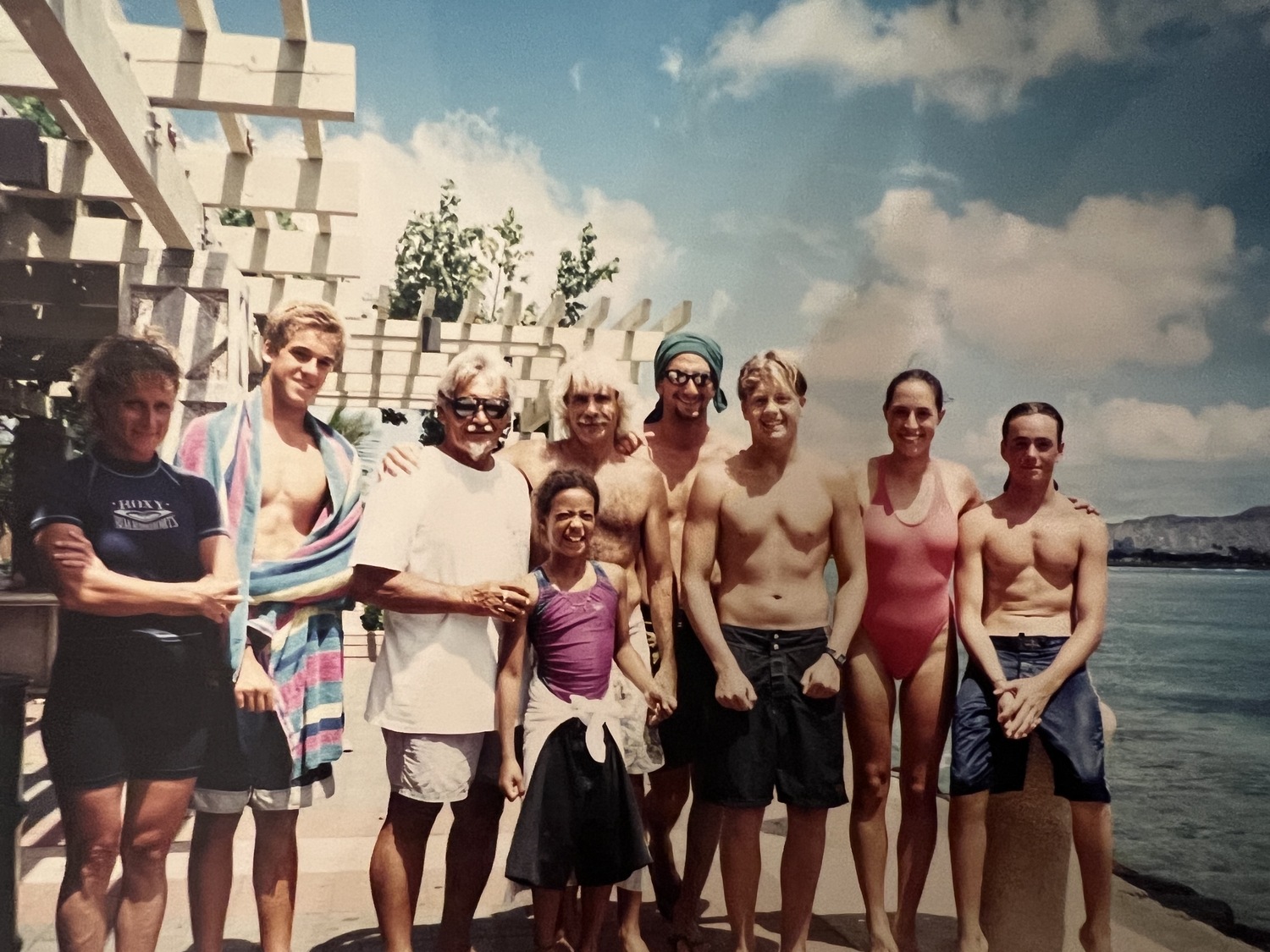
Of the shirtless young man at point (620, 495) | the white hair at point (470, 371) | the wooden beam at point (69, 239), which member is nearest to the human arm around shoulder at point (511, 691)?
the shirtless young man at point (620, 495)

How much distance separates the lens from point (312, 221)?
180 inches

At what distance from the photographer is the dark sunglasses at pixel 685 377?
12.1ft

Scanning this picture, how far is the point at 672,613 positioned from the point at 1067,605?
4.88 feet

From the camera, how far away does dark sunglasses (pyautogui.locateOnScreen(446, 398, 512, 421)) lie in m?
3.34

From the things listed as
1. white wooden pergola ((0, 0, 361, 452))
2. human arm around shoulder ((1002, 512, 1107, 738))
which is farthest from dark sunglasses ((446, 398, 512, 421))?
human arm around shoulder ((1002, 512, 1107, 738))

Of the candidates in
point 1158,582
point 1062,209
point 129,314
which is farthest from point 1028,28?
point 129,314

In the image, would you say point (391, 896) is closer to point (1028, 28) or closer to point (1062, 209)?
point (1062, 209)

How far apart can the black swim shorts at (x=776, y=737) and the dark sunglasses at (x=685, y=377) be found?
912 mm

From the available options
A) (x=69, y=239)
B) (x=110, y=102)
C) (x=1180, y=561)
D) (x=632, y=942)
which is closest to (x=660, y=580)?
(x=632, y=942)

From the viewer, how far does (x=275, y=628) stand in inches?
130

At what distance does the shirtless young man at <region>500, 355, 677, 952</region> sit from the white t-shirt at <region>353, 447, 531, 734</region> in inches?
8.5

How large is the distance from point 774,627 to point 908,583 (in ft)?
1.92

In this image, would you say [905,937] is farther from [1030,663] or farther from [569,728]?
[569,728]

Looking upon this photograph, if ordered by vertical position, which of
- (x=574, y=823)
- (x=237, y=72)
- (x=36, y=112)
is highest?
(x=36, y=112)
